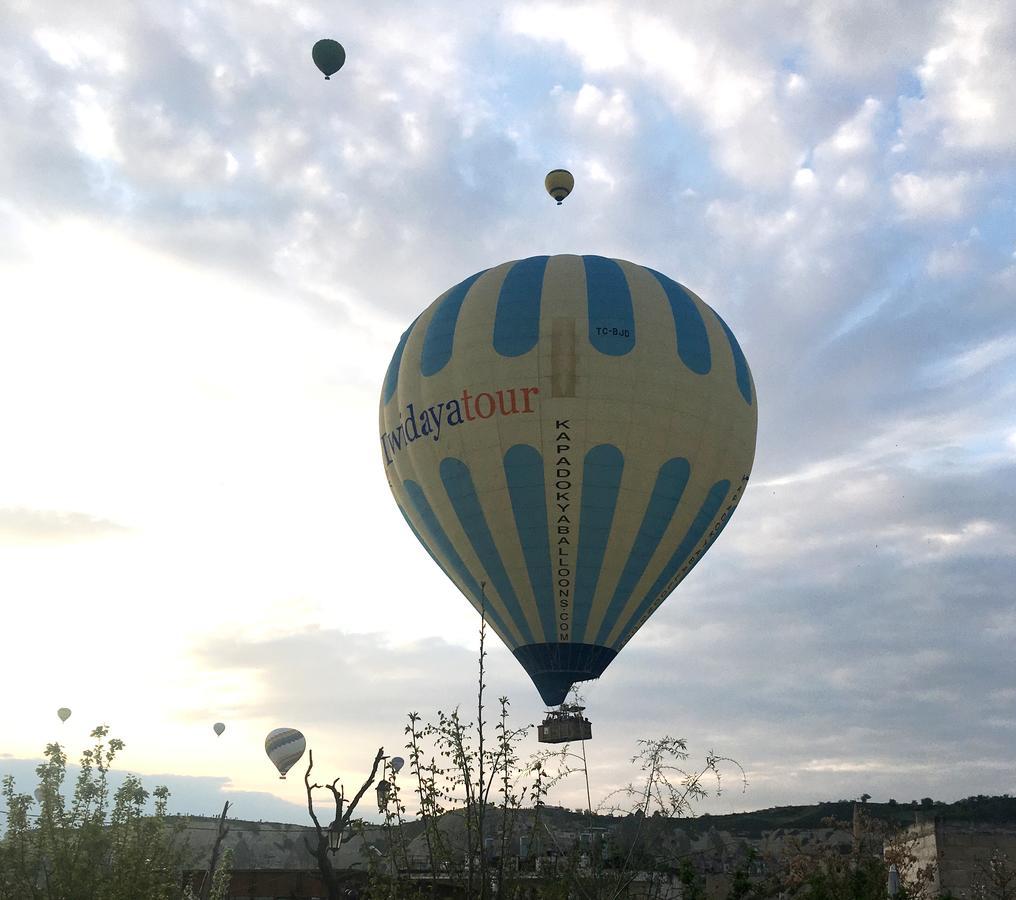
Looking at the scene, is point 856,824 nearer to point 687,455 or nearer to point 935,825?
point 935,825

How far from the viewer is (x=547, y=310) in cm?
3306

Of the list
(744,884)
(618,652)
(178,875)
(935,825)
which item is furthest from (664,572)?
(178,875)

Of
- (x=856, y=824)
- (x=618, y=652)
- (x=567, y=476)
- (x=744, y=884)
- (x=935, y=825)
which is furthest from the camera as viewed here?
(x=618, y=652)

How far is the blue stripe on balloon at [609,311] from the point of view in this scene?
107ft

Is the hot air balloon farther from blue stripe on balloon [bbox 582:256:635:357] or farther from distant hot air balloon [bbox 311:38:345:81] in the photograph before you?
distant hot air balloon [bbox 311:38:345:81]

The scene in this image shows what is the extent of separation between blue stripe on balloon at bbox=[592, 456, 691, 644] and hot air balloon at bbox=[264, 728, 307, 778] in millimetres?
30283

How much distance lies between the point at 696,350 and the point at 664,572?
7.00 m

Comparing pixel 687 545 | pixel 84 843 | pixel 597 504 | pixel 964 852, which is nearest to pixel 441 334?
pixel 597 504

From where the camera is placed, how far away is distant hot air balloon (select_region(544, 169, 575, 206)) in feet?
131

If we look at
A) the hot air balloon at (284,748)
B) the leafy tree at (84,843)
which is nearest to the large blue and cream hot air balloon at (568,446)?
the leafy tree at (84,843)

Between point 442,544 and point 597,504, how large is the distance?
5557 mm

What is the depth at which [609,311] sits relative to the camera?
33188 millimetres

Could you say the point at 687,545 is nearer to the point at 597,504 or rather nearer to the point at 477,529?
the point at 597,504

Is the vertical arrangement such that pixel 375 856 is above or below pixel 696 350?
below
